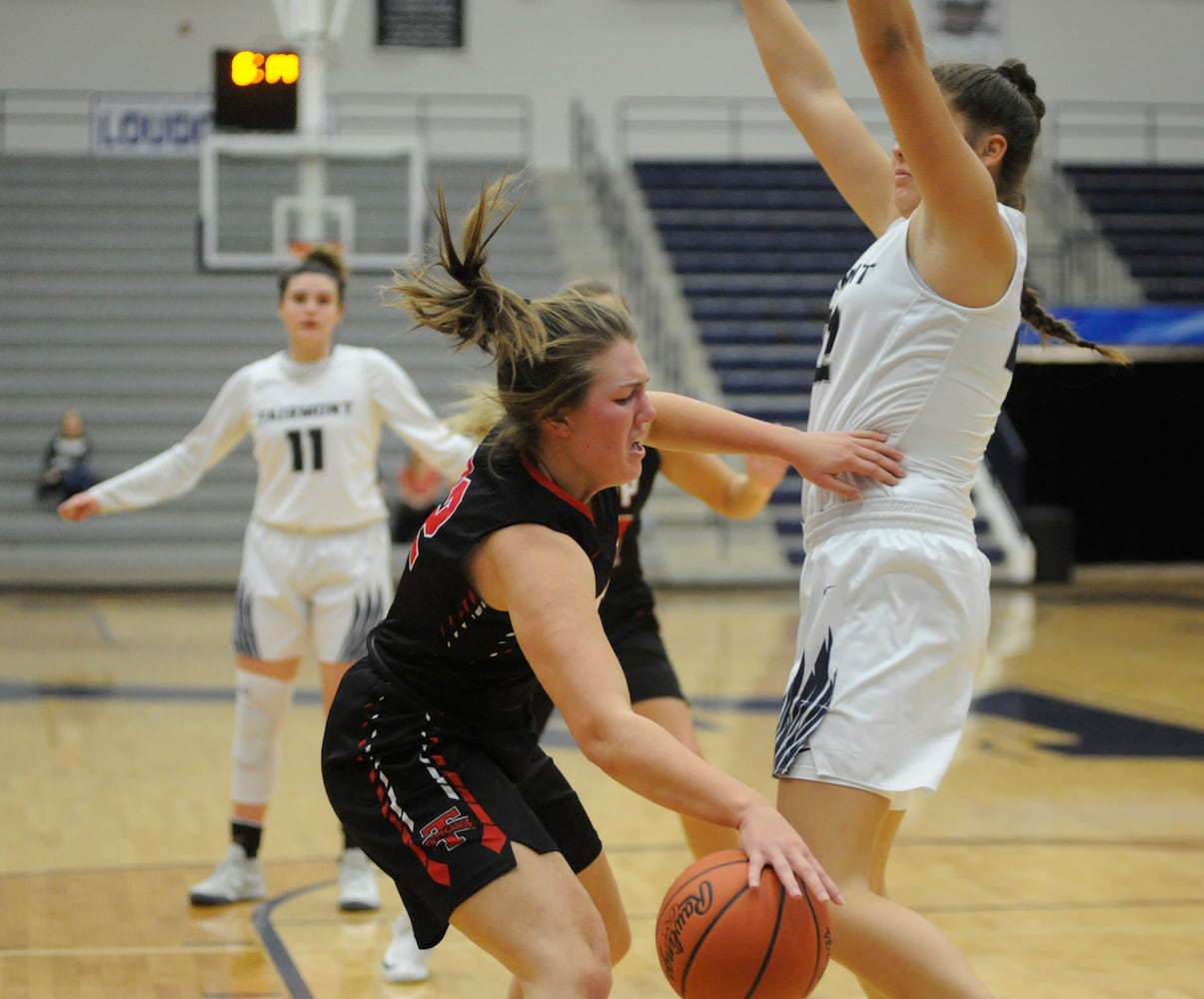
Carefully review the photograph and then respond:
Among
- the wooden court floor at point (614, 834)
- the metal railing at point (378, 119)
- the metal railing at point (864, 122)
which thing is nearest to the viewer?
the wooden court floor at point (614, 834)

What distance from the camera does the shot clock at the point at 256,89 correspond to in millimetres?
10742

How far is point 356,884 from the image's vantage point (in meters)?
4.60

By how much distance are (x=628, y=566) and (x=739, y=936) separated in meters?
2.00

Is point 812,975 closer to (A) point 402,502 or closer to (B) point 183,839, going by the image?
(B) point 183,839

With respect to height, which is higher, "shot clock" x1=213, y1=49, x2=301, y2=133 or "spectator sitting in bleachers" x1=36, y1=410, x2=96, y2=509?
"shot clock" x1=213, y1=49, x2=301, y2=133

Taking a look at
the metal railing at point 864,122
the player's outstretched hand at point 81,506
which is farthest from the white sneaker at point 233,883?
the metal railing at point 864,122

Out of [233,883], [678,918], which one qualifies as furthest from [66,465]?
[678,918]

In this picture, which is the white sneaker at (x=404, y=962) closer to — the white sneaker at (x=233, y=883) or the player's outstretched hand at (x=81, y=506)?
the white sneaker at (x=233, y=883)

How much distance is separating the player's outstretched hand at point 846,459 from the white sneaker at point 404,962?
1.87 meters

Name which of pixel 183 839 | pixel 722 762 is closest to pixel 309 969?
pixel 183 839

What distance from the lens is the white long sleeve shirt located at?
193 inches

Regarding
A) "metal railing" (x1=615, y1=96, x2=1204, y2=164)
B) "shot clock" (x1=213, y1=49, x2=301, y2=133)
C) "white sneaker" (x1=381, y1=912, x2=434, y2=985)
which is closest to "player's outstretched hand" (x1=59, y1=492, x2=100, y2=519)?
"white sneaker" (x1=381, y1=912, x2=434, y2=985)

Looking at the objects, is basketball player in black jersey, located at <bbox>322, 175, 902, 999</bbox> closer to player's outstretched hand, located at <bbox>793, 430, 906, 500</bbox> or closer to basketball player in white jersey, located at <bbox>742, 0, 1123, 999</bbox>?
player's outstretched hand, located at <bbox>793, 430, 906, 500</bbox>

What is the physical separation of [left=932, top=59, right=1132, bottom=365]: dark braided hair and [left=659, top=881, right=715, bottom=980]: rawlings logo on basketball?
1.22 m
